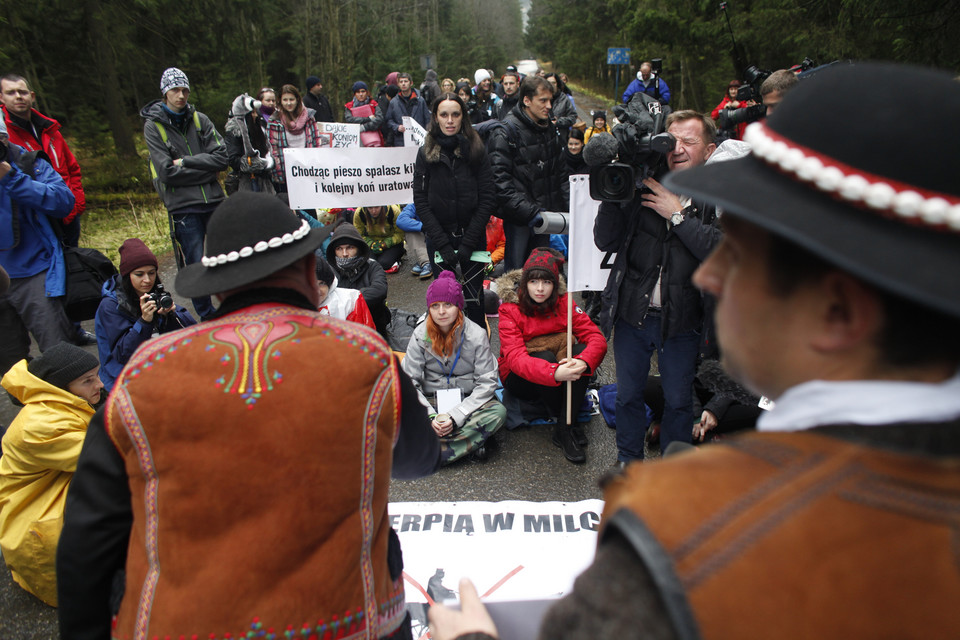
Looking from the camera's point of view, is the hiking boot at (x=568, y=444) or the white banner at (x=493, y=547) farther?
the hiking boot at (x=568, y=444)

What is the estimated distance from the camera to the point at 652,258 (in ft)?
9.52

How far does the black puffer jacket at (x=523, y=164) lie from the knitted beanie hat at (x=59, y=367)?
10.6 feet

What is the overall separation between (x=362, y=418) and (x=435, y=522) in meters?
1.96

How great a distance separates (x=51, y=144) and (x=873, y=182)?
19.1ft

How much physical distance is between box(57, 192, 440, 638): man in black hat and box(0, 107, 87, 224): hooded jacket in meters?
3.97

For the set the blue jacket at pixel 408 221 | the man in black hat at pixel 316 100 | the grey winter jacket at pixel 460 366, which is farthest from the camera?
the man in black hat at pixel 316 100

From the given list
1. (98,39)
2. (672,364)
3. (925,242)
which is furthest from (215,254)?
(98,39)

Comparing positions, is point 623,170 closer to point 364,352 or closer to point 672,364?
point 672,364

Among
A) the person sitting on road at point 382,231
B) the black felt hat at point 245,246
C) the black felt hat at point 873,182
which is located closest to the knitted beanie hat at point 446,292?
the black felt hat at point 245,246

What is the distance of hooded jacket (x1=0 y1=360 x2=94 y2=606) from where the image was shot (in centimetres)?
256

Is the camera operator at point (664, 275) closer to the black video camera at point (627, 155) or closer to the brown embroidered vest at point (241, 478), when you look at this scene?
the black video camera at point (627, 155)

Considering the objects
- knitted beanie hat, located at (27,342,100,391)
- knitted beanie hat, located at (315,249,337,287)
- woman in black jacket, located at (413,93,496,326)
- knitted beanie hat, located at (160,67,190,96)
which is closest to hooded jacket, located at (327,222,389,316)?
woman in black jacket, located at (413,93,496,326)

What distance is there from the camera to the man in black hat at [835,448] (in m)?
0.58

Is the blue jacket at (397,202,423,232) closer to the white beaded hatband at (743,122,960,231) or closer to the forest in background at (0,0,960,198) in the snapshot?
the forest in background at (0,0,960,198)
